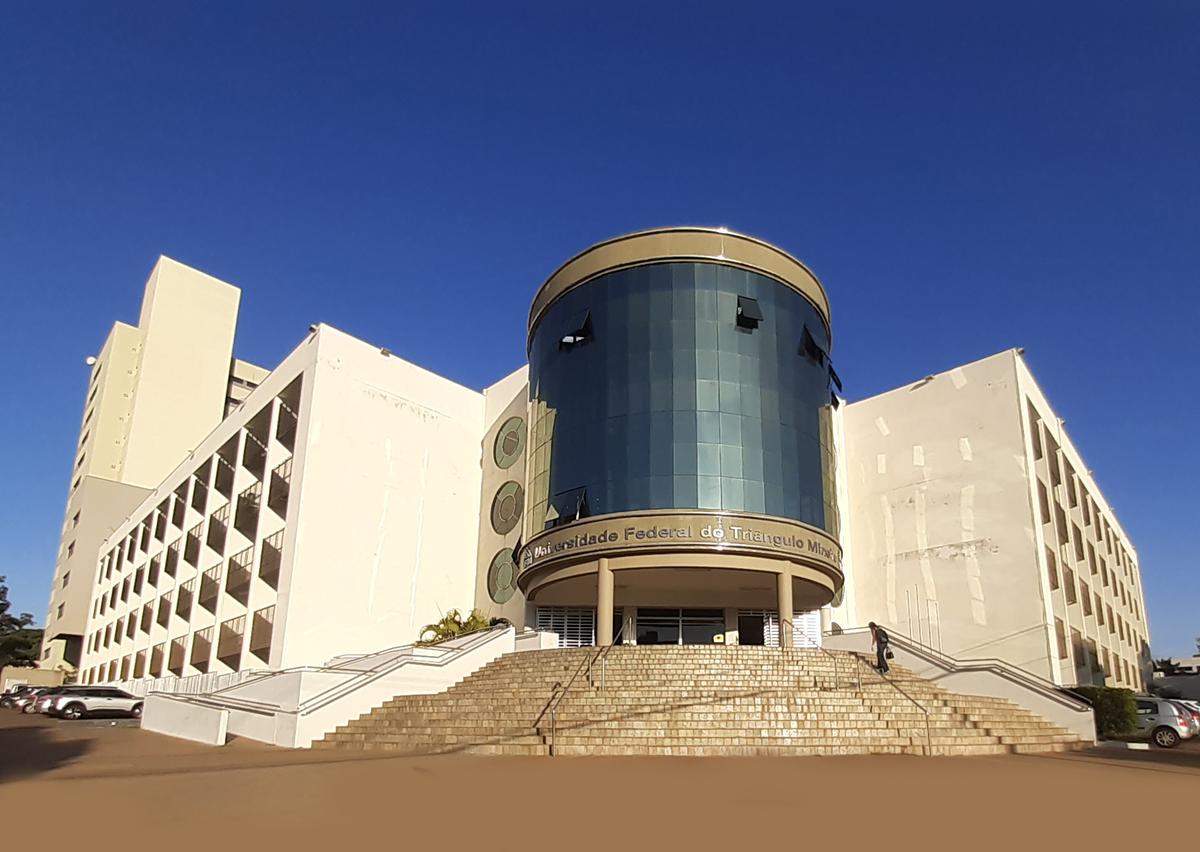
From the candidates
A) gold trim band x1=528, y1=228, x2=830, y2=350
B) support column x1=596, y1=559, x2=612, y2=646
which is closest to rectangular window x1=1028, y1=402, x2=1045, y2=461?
gold trim band x1=528, y1=228, x2=830, y2=350

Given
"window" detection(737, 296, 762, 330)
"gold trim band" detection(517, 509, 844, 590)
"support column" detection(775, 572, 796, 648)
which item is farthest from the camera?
"window" detection(737, 296, 762, 330)

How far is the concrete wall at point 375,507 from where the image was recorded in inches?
1094

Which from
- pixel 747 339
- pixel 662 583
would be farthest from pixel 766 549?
pixel 747 339

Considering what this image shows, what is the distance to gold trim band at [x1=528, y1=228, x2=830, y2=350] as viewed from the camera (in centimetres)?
2655

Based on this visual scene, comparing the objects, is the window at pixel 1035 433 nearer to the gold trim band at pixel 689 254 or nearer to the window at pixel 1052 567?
the window at pixel 1052 567

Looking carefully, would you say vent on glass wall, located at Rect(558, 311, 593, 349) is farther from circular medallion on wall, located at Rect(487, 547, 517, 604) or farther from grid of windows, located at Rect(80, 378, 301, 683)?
grid of windows, located at Rect(80, 378, 301, 683)

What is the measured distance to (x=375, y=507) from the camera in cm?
3019

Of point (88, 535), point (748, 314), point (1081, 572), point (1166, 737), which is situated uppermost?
point (748, 314)

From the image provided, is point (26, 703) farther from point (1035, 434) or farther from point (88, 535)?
point (1035, 434)

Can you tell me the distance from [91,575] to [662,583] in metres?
50.9

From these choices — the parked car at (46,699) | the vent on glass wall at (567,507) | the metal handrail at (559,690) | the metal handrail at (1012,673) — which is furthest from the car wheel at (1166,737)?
the parked car at (46,699)

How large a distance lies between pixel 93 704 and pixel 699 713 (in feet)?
76.0

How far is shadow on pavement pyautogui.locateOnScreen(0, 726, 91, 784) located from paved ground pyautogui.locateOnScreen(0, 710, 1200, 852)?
0.14m

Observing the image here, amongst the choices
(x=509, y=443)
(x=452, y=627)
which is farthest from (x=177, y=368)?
(x=452, y=627)
